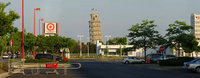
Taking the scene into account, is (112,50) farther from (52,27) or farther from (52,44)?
(52,44)

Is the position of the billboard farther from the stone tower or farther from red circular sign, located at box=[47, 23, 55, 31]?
the stone tower

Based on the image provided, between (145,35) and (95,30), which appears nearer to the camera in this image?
(145,35)

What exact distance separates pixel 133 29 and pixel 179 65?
37.6ft

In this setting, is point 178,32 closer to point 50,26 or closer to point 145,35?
point 145,35

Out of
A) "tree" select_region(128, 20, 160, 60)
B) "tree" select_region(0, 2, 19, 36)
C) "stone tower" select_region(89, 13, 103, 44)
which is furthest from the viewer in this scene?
"stone tower" select_region(89, 13, 103, 44)

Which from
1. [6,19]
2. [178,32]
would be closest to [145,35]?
[178,32]

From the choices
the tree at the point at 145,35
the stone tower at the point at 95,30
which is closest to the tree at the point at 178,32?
the tree at the point at 145,35

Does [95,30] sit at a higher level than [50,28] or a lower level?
higher

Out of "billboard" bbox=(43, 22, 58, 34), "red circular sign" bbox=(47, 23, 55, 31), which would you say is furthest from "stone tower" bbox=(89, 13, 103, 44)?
"red circular sign" bbox=(47, 23, 55, 31)

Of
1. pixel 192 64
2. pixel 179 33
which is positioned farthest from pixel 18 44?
pixel 192 64

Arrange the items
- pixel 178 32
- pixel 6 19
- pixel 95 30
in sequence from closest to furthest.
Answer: pixel 6 19 < pixel 178 32 < pixel 95 30

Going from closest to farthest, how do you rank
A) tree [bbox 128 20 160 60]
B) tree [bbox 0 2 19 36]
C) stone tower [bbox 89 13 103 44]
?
tree [bbox 0 2 19 36] → tree [bbox 128 20 160 60] → stone tower [bbox 89 13 103 44]

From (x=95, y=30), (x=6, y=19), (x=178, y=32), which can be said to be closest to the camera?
(x=6, y=19)

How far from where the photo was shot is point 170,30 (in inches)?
1617
